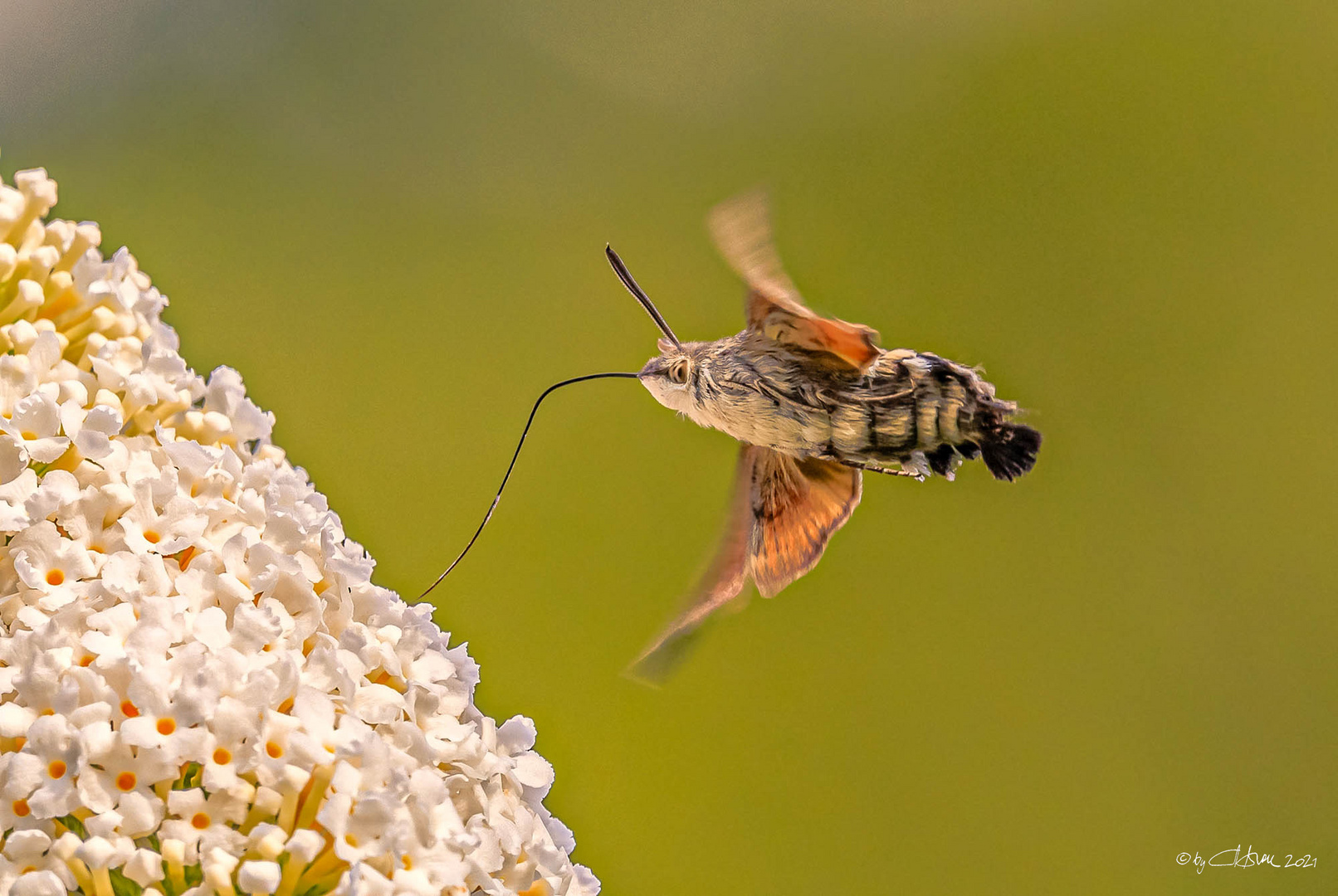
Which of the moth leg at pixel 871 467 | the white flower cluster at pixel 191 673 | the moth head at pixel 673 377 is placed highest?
the moth head at pixel 673 377

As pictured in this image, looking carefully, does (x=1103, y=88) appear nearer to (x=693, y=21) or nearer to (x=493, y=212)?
(x=693, y=21)

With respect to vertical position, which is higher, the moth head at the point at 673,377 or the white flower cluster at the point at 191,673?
the moth head at the point at 673,377

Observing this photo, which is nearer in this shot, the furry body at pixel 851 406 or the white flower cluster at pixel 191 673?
the white flower cluster at pixel 191 673

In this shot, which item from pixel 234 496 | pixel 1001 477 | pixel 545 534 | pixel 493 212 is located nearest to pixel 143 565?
pixel 234 496
